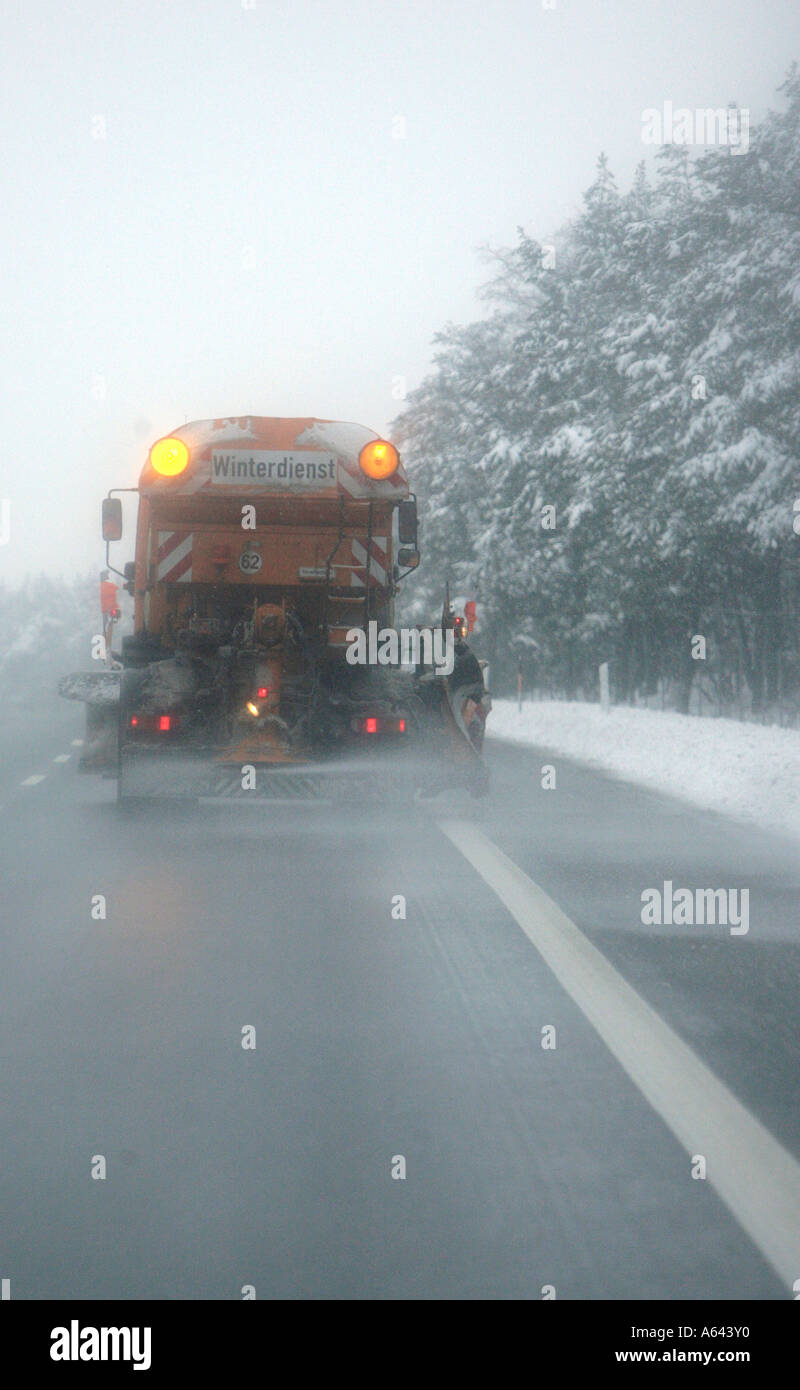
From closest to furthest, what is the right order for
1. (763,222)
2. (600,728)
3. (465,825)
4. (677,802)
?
(465,825) < (677,802) < (600,728) < (763,222)

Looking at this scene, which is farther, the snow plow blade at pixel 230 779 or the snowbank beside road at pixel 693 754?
the snowbank beside road at pixel 693 754

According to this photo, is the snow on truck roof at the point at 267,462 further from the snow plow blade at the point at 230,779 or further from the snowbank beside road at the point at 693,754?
the snowbank beside road at the point at 693,754

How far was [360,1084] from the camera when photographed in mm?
5367

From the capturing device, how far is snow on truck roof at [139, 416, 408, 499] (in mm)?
14453

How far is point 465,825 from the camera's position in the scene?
1339 cm

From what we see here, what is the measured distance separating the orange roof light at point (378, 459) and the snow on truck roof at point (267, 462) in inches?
4.9

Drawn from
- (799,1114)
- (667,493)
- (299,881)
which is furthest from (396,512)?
(667,493)

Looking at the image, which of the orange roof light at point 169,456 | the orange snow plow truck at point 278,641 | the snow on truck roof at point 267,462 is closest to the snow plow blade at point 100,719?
the orange snow plow truck at point 278,641

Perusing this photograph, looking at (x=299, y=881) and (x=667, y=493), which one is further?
(x=667, y=493)

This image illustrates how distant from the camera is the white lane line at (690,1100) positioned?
4.07 metres

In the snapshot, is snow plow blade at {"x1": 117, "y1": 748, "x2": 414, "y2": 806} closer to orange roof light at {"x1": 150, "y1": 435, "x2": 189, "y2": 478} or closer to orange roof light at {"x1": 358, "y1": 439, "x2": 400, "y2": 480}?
orange roof light at {"x1": 150, "y1": 435, "x2": 189, "y2": 478}

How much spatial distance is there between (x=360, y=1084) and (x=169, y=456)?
380 inches
